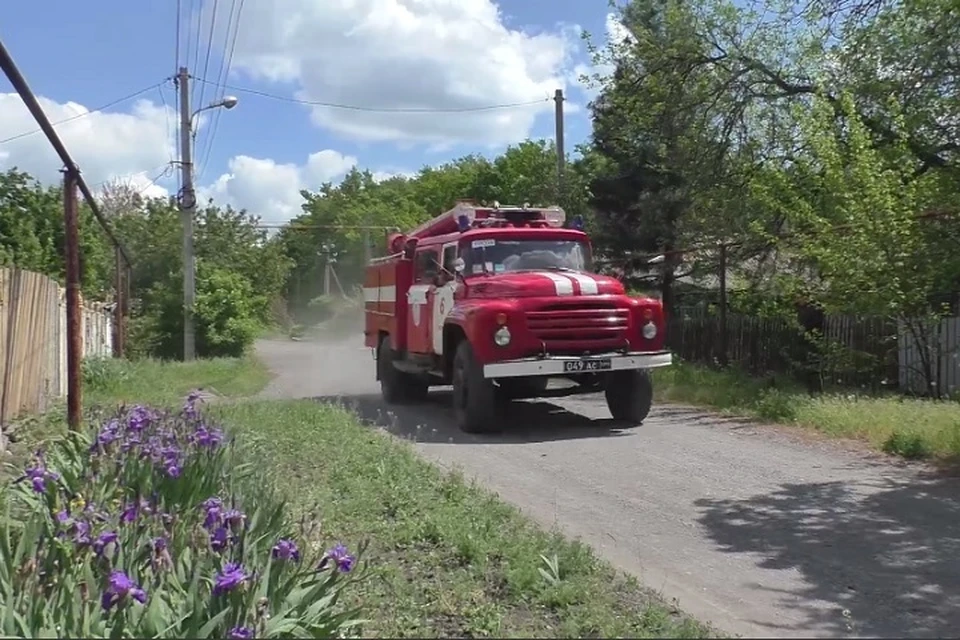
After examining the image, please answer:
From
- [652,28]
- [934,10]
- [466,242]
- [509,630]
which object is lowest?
[509,630]

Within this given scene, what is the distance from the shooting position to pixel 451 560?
4996 mm

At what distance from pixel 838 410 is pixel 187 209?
65.0 feet

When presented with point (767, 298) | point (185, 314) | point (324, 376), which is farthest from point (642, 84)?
point (185, 314)

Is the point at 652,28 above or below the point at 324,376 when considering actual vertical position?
above

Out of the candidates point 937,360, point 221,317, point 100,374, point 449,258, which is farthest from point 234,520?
point 221,317

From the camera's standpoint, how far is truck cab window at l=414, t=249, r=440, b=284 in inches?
488

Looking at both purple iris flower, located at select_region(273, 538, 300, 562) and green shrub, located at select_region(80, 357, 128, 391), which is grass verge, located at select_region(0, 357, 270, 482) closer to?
green shrub, located at select_region(80, 357, 128, 391)

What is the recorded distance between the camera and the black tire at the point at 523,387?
10.8 meters

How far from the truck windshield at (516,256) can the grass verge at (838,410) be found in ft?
9.07

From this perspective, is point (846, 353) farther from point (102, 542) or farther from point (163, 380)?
point (163, 380)

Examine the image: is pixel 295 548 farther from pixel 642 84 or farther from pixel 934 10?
pixel 642 84

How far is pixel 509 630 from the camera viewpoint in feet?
12.6

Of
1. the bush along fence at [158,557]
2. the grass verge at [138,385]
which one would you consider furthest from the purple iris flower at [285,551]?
the grass verge at [138,385]

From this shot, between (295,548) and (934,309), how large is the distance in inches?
383
